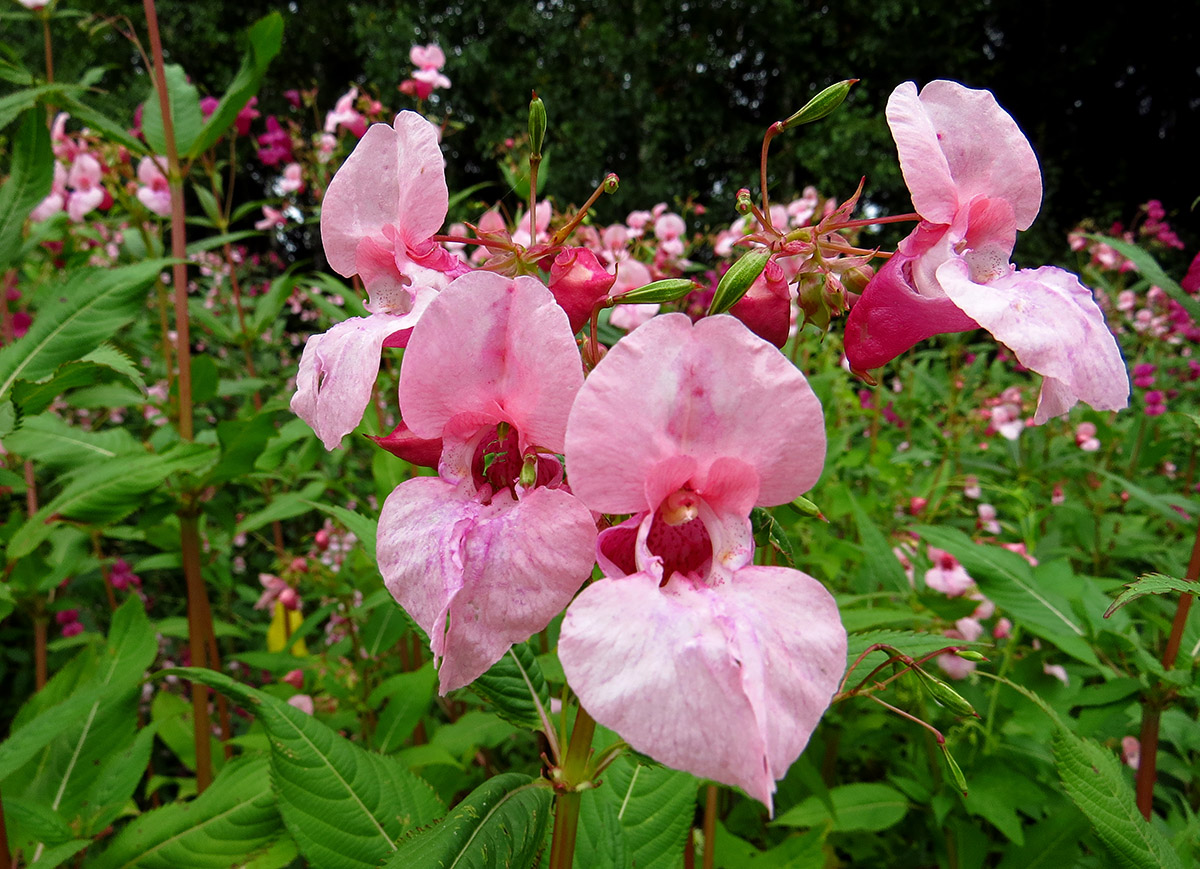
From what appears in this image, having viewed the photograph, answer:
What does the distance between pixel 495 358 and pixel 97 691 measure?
1237 mm

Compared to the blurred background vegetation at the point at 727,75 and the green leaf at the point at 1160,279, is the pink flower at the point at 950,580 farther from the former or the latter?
the blurred background vegetation at the point at 727,75

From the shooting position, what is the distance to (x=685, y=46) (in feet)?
42.5

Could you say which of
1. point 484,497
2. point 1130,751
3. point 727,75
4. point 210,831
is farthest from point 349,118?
point 727,75

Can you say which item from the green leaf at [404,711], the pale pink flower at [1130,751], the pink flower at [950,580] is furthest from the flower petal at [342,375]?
the pale pink flower at [1130,751]

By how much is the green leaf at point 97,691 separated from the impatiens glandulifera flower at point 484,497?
3.40ft

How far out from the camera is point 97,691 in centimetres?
131

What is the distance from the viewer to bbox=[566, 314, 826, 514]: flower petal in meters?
0.54

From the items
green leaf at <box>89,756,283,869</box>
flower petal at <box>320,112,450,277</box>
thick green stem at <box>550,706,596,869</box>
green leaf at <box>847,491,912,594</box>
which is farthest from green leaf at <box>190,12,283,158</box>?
green leaf at <box>847,491,912,594</box>

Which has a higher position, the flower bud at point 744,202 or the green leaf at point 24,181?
the flower bud at point 744,202

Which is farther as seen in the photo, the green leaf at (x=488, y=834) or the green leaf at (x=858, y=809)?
the green leaf at (x=858, y=809)

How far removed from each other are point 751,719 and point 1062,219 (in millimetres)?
17041

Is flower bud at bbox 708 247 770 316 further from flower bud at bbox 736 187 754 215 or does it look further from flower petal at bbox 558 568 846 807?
flower petal at bbox 558 568 846 807

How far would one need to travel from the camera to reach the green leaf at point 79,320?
1400mm

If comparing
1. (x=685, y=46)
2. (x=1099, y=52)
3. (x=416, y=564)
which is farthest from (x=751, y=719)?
(x=1099, y=52)
